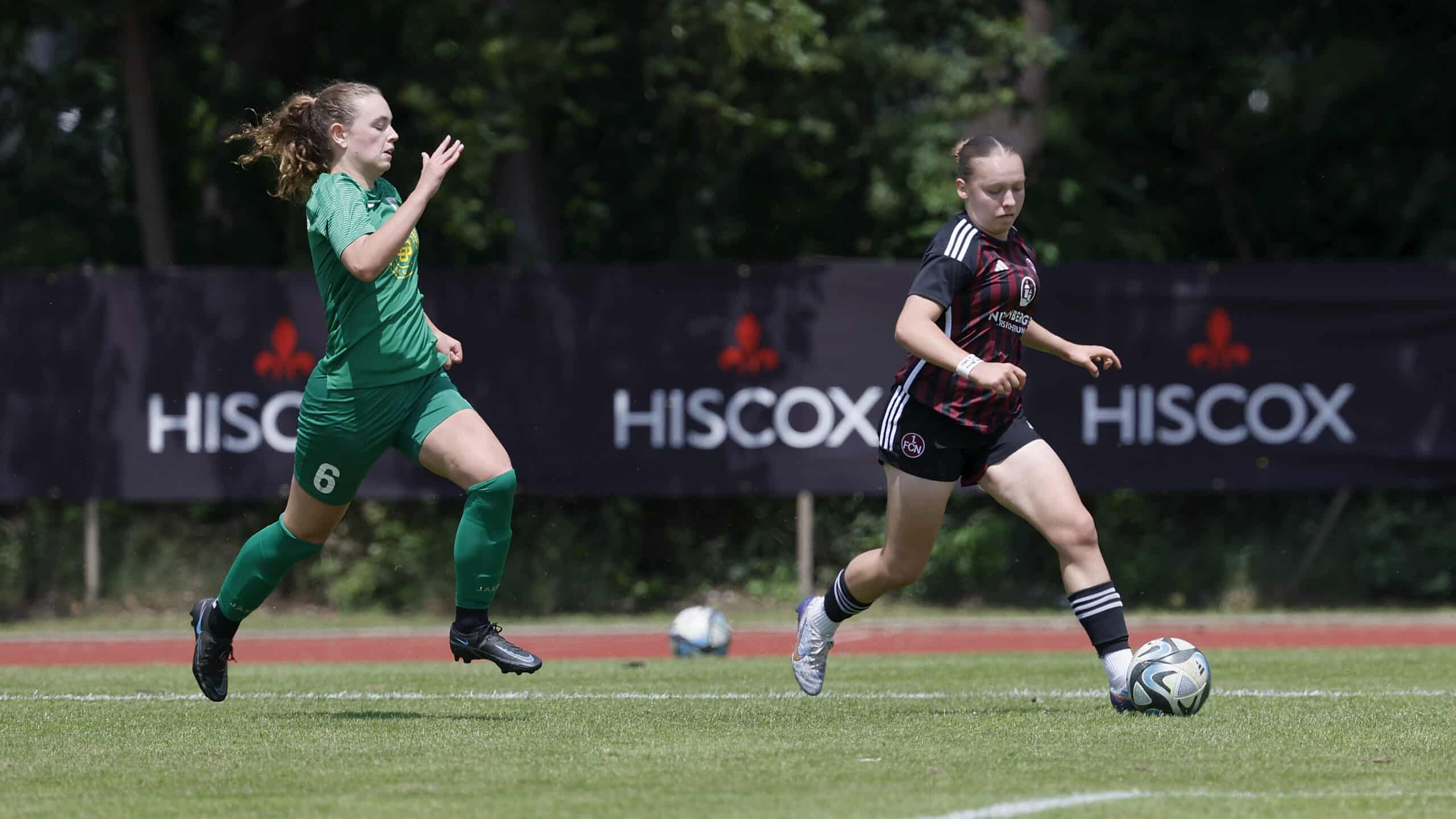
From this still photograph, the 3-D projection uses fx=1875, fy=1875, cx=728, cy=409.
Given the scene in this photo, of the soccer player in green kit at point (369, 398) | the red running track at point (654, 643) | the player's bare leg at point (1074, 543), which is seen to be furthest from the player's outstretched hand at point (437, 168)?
the red running track at point (654, 643)

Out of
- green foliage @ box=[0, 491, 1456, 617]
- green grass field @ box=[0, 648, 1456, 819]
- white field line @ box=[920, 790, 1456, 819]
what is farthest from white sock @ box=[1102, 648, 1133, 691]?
green foliage @ box=[0, 491, 1456, 617]

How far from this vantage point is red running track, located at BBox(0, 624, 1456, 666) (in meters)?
11.4

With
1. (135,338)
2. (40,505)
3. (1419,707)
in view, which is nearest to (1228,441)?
(1419,707)

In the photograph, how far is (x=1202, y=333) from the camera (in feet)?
44.8

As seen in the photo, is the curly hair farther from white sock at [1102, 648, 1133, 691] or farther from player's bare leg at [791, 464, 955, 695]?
white sock at [1102, 648, 1133, 691]

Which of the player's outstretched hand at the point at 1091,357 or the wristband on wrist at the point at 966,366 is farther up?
the player's outstretched hand at the point at 1091,357

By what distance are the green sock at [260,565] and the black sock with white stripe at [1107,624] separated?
266 cm

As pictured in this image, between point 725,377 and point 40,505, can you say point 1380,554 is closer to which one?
point 725,377

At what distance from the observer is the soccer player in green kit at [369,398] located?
6262 mm

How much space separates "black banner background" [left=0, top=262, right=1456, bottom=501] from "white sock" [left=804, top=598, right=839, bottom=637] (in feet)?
20.9

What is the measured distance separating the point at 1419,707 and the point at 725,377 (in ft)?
24.2

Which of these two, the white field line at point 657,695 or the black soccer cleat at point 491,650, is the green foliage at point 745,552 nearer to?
the white field line at point 657,695

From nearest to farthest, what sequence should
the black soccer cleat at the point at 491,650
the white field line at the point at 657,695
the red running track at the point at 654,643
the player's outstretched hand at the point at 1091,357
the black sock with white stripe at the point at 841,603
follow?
the black soccer cleat at the point at 491,650 < the player's outstretched hand at the point at 1091,357 < the black sock with white stripe at the point at 841,603 < the white field line at the point at 657,695 < the red running track at the point at 654,643

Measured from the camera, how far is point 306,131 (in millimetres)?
6508
